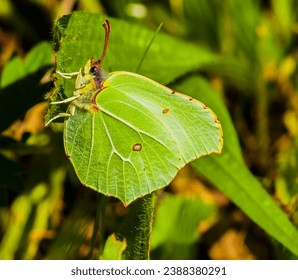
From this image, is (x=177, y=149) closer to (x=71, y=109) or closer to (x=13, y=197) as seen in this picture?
(x=71, y=109)

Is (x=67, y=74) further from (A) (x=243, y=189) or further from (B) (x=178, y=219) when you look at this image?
(B) (x=178, y=219)

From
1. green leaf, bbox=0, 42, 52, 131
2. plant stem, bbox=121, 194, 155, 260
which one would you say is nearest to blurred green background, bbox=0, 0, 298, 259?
green leaf, bbox=0, 42, 52, 131

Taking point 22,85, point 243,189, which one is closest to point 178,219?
point 243,189

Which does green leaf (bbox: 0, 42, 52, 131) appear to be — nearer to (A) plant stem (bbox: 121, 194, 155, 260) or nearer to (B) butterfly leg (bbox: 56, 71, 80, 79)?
(B) butterfly leg (bbox: 56, 71, 80, 79)

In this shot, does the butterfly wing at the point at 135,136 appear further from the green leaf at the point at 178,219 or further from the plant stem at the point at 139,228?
the green leaf at the point at 178,219

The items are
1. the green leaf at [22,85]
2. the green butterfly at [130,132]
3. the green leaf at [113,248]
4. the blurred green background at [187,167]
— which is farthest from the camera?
the blurred green background at [187,167]

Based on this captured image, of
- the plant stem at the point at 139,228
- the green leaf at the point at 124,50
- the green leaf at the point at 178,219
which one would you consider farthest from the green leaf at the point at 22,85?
the green leaf at the point at 178,219
